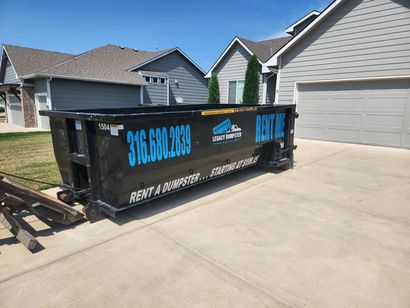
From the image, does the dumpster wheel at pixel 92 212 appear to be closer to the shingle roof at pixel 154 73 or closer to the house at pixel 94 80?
the house at pixel 94 80

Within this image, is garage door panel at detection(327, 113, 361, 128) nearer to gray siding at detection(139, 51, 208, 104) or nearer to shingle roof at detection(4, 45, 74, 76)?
gray siding at detection(139, 51, 208, 104)

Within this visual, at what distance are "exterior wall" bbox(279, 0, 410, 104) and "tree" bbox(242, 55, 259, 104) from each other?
326 centimetres

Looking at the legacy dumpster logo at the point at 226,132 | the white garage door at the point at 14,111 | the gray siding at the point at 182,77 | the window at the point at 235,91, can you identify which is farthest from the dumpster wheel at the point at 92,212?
the white garage door at the point at 14,111

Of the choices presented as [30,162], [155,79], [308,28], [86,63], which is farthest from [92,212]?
[155,79]

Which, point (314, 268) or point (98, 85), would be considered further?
point (98, 85)

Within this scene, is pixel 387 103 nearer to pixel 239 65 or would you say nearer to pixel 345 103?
pixel 345 103

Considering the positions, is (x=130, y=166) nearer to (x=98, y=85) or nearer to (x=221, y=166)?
(x=221, y=166)

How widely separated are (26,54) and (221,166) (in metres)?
18.5

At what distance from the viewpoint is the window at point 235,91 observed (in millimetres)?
16469

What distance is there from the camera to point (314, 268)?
256 cm

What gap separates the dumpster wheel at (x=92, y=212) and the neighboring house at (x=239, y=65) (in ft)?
41.2

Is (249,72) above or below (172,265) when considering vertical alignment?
above

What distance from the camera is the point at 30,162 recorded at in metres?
6.59

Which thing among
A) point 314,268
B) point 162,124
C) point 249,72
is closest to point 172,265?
point 314,268
